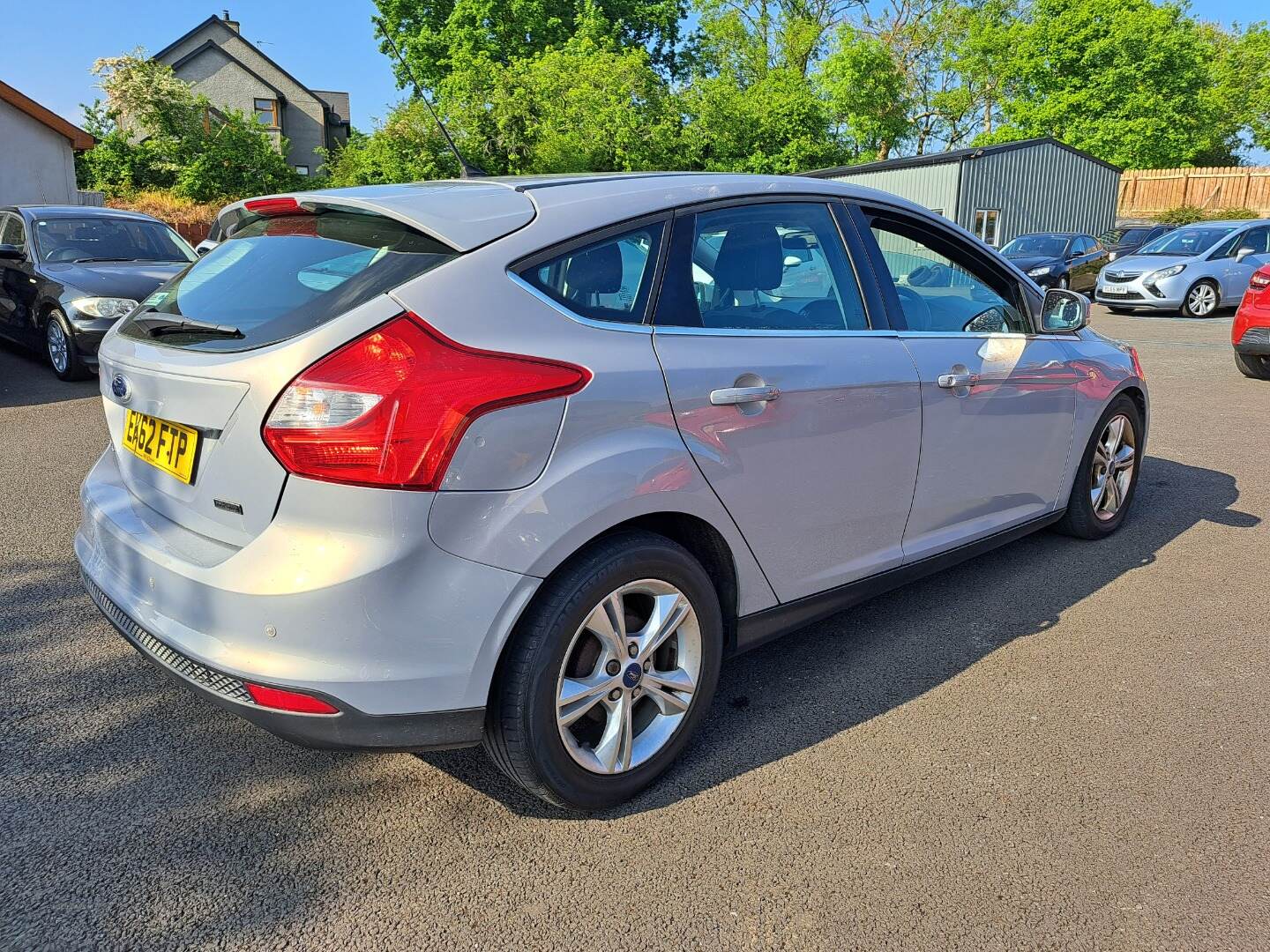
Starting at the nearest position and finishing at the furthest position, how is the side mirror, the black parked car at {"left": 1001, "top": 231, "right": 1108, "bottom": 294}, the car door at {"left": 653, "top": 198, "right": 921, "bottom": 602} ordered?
the car door at {"left": 653, "top": 198, "right": 921, "bottom": 602}, the side mirror, the black parked car at {"left": 1001, "top": 231, "right": 1108, "bottom": 294}

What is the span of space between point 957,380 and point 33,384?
342 inches

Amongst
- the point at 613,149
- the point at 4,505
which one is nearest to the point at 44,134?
the point at 613,149

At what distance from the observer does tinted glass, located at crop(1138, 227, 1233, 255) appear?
53.9 ft

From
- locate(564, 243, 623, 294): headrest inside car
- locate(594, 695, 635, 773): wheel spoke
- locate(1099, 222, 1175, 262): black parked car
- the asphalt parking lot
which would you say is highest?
locate(1099, 222, 1175, 262): black parked car

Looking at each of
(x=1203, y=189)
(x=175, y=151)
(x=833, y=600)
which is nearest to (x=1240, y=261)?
(x=833, y=600)

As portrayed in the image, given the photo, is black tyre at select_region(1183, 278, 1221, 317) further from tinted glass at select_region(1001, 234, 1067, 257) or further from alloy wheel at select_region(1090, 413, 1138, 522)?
alloy wheel at select_region(1090, 413, 1138, 522)

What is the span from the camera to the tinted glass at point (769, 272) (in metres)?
2.79

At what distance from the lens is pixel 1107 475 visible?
4660 millimetres

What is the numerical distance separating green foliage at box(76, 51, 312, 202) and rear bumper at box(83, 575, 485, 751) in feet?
115

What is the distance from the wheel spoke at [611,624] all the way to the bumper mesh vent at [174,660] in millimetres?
831

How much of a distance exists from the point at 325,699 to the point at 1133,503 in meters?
4.79

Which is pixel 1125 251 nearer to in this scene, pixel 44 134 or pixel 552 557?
pixel 552 557

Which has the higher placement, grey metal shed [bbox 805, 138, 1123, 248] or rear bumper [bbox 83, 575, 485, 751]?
grey metal shed [bbox 805, 138, 1123, 248]

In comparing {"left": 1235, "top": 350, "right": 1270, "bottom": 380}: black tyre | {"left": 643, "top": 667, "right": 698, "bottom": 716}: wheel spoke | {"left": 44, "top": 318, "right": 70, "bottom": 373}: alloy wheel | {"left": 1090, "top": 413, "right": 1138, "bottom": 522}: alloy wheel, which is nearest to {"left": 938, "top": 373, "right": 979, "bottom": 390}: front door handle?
{"left": 1090, "top": 413, "right": 1138, "bottom": 522}: alloy wheel
